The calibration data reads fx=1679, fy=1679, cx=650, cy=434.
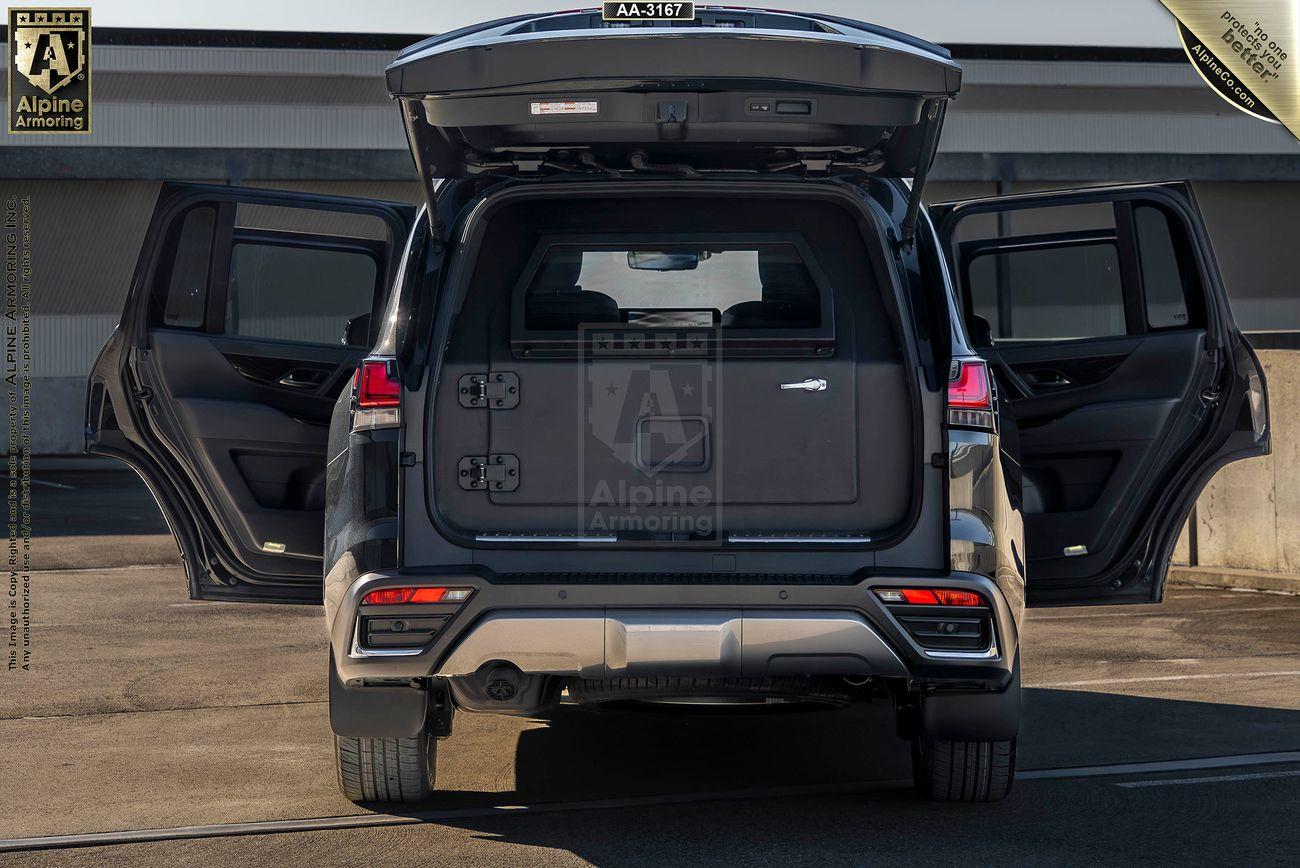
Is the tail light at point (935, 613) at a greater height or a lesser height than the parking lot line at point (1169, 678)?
greater

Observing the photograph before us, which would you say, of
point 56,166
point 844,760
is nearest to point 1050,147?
point 56,166

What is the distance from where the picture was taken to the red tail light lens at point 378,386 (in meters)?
4.96

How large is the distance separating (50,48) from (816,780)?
2966 centimetres

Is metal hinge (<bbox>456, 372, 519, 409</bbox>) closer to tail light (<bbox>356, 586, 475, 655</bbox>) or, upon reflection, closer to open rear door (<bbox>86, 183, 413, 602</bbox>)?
tail light (<bbox>356, 586, 475, 655</bbox>)

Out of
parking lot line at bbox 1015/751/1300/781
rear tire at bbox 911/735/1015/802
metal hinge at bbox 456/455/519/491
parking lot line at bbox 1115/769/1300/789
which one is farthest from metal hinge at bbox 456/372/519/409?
parking lot line at bbox 1115/769/1300/789

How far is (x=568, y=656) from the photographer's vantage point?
4.79 meters

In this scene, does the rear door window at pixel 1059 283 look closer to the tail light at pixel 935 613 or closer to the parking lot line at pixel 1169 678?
the parking lot line at pixel 1169 678

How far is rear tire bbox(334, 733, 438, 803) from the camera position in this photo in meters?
5.43

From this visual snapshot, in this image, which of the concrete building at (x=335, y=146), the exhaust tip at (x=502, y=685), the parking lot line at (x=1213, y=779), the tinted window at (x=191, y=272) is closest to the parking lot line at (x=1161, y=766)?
the parking lot line at (x=1213, y=779)

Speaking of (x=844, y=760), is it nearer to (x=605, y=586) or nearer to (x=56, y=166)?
(x=605, y=586)

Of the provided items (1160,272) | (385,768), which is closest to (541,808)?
(385,768)

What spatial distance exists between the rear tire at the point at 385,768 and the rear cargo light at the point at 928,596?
162cm

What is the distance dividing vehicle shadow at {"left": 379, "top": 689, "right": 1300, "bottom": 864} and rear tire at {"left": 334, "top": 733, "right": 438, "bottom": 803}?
0.12 metres

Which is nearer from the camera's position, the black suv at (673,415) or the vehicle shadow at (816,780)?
the black suv at (673,415)
